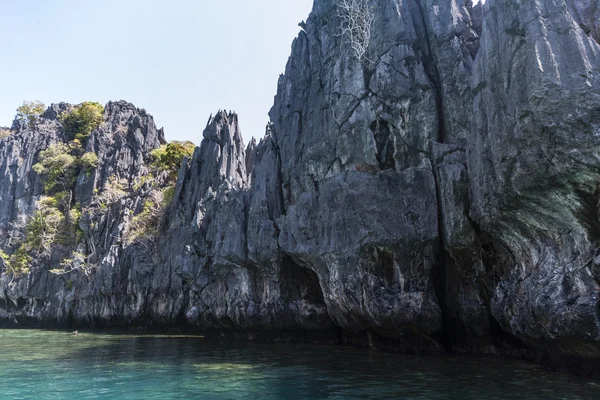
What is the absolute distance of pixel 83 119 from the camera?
2435 inches

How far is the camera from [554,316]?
1371cm

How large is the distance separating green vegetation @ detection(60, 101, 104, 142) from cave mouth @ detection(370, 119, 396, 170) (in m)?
50.0

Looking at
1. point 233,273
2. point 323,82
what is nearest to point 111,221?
point 233,273

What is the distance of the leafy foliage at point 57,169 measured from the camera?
55562 mm

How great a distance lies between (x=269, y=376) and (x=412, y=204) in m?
9.66

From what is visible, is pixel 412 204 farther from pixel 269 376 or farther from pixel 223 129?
pixel 223 129

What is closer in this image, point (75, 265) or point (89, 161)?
point (75, 265)

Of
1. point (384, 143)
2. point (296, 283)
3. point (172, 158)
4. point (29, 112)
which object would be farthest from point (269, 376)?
point (29, 112)

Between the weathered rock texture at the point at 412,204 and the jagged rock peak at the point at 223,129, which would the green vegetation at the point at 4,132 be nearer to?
the weathered rock texture at the point at 412,204

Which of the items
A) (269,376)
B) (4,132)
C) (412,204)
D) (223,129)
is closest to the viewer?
(269,376)

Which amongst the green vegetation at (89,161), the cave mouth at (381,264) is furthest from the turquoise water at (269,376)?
the green vegetation at (89,161)

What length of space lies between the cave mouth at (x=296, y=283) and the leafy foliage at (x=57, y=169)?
4021 cm

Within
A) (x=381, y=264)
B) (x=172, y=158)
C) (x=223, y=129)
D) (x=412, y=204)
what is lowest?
(x=381, y=264)

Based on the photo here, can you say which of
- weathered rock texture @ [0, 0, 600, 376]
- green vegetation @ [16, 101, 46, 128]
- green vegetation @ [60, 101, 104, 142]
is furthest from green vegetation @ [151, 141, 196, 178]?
green vegetation @ [16, 101, 46, 128]
